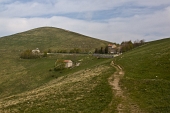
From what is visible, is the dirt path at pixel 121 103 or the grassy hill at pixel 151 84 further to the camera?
the grassy hill at pixel 151 84

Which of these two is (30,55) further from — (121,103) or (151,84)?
(121,103)

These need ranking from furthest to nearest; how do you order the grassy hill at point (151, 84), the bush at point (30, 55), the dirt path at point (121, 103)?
the bush at point (30, 55) → the grassy hill at point (151, 84) → the dirt path at point (121, 103)

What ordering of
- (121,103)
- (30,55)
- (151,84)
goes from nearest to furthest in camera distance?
(121,103)
(151,84)
(30,55)

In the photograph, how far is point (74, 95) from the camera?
3084 centimetres

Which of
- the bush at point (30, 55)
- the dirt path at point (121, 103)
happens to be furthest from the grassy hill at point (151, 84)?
the bush at point (30, 55)

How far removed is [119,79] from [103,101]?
398 inches

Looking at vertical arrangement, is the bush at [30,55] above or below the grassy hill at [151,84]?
above

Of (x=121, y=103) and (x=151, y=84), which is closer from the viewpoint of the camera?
(x=121, y=103)

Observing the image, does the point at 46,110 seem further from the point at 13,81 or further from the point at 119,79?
the point at 13,81

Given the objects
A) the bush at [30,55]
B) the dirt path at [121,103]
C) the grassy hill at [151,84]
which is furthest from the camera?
the bush at [30,55]

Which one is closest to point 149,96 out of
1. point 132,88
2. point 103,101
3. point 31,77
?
point 132,88

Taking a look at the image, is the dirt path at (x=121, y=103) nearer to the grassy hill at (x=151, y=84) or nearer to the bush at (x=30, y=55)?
the grassy hill at (x=151, y=84)

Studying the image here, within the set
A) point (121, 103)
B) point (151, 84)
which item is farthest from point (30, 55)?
point (121, 103)

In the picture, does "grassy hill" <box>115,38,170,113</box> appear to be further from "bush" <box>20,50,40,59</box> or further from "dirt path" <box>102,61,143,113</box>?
"bush" <box>20,50,40,59</box>
